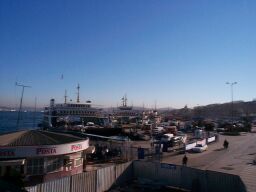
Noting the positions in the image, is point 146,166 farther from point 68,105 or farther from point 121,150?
point 68,105

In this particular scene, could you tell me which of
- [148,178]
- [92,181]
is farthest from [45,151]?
[148,178]

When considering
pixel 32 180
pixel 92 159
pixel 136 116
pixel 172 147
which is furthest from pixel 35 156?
pixel 136 116

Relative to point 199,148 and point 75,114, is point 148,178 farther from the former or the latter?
point 75,114

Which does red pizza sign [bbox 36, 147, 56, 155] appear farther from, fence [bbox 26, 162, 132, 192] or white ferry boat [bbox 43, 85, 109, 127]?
white ferry boat [bbox 43, 85, 109, 127]

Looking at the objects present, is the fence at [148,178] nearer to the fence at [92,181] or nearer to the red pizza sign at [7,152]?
the fence at [92,181]

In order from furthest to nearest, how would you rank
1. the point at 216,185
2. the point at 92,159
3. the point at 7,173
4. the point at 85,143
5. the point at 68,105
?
the point at 68,105
the point at 92,159
the point at 85,143
the point at 7,173
the point at 216,185

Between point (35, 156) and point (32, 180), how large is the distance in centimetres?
152

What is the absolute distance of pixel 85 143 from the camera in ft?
75.2

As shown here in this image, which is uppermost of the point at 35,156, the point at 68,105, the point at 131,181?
the point at 68,105

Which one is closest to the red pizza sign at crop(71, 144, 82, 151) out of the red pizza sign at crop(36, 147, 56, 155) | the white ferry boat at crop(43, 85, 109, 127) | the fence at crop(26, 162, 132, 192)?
the red pizza sign at crop(36, 147, 56, 155)

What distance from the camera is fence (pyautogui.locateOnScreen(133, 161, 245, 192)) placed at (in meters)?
16.8

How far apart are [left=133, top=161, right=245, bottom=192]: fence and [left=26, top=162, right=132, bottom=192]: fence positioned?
1.22m

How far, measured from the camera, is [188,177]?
18.3 meters

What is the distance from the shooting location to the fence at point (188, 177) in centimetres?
1677
